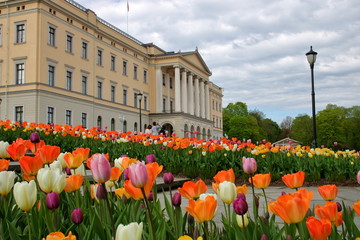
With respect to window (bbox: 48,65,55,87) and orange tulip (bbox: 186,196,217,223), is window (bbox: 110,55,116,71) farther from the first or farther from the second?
orange tulip (bbox: 186,196,217,223)

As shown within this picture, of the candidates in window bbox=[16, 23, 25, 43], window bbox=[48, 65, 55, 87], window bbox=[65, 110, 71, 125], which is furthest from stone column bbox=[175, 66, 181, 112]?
window bbox=[16, 23, 25, 43]

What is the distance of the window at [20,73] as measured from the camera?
29.7m

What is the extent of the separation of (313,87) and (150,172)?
12.5m

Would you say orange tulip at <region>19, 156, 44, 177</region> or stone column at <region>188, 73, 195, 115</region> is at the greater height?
stone column at <region>188, 73, 195, 115</region>

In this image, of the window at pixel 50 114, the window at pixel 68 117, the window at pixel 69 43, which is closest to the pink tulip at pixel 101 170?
the window at pixel 50 114

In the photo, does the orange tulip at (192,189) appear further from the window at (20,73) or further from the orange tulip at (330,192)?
the window at (20,73)

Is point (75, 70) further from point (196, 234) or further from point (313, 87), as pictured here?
point (196, 234)

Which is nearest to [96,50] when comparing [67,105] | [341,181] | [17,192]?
[67,105]

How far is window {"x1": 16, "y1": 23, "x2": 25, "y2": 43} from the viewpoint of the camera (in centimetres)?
3000

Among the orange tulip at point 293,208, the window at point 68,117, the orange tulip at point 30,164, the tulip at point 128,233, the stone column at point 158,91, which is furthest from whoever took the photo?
the stone column at point 158,91

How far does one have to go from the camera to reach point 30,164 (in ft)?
6.45

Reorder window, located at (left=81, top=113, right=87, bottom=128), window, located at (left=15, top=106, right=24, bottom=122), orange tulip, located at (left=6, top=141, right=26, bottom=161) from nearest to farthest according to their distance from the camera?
1. orange tulip, located at (left=6, top=141, right=26, bottom=161)
2. window, located at (left=15, top=106, right=24, bottom=122)
3. window, located at (left=81, top=113, right=87, bottom=128)

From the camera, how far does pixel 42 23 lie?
29.7 meters

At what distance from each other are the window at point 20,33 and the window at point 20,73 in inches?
79.7
